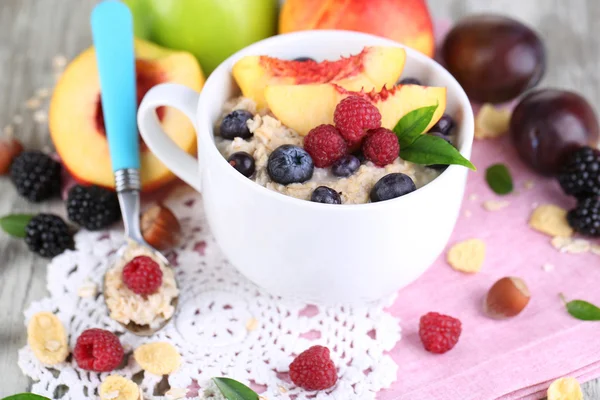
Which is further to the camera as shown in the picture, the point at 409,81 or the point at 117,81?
the point at 117,81

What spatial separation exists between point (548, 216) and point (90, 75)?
1.24 m

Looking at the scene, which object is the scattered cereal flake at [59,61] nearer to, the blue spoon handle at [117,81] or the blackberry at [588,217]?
the blue spoon handle at [117,81]

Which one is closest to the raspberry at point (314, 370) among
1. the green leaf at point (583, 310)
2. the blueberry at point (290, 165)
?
the blueberry at point (290, 165)

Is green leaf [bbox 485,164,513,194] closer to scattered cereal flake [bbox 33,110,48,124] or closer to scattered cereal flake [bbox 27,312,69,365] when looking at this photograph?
scattered cereal flake [bbox 27,312,69,365]

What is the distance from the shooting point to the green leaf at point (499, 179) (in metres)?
1.92

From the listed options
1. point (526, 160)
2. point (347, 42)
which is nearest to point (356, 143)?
point (347, 42)

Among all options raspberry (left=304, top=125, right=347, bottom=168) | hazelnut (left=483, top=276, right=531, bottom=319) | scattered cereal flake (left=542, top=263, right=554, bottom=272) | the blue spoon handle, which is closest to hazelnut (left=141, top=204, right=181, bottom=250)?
the blue spoon handle

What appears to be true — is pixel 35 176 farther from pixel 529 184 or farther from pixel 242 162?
pixel 529 184

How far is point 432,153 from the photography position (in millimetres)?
1401

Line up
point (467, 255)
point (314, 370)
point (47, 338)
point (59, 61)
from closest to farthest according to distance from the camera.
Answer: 1. point (314, 370)
2. point (47, 338)
3. point (467, 255)
4. point (59, 61)

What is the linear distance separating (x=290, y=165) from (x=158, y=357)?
1.63 feet

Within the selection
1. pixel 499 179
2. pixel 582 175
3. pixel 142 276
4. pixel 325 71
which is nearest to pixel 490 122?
pixel 499 179

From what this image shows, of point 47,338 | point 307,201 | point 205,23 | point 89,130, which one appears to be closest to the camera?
point 307,201

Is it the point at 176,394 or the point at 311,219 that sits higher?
the point at 311,219
